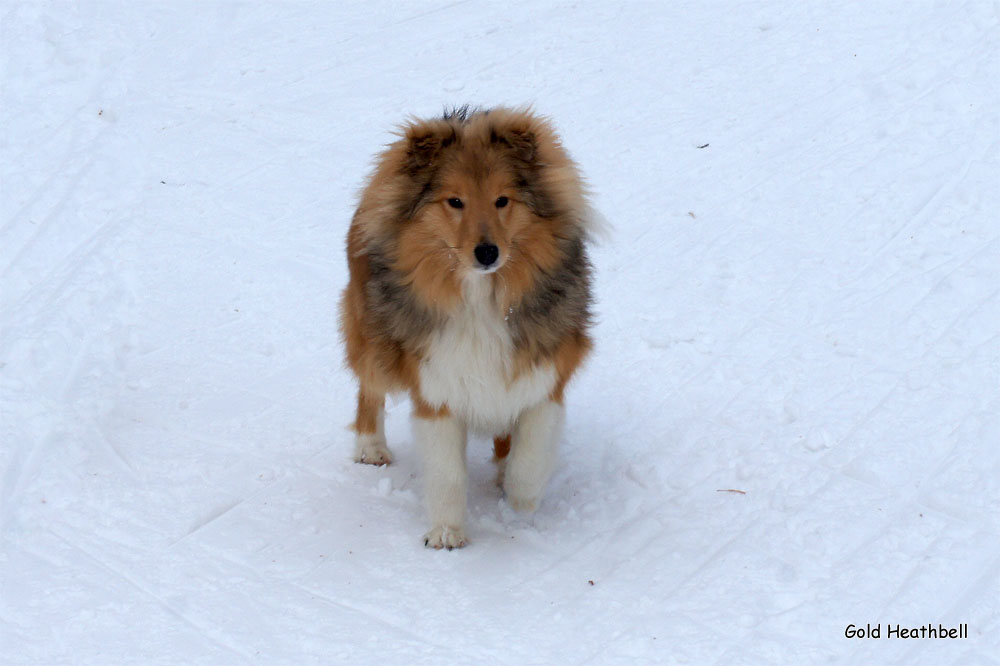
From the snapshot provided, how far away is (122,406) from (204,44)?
6687mm

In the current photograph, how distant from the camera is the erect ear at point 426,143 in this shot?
15.9ft

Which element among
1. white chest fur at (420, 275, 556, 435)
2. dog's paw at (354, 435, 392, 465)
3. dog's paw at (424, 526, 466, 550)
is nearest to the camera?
white chest fur at (420, 275, 556, 435)

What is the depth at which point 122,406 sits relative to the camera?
6.56 meters

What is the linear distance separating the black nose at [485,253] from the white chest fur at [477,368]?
247 mm

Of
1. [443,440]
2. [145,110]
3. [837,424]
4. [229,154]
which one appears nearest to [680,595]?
[443,440]

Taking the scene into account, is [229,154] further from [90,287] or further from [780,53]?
[780,53]

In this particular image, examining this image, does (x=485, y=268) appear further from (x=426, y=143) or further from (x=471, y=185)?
(x=426, y=143)

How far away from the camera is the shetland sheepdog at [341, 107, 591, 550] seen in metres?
4.80

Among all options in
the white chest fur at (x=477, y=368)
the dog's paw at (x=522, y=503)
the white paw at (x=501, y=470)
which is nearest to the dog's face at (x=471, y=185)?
the white chest fur at (x=477, y=368)

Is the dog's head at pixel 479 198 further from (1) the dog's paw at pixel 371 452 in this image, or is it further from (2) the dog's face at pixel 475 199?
(1) the dog's paw at pixel 371 452

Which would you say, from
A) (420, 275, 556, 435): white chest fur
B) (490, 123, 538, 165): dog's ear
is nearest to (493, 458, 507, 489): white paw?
(420, 275, 556, 435): white chest fur

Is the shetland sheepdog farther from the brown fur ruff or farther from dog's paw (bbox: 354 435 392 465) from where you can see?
dog's paw (bbox: 354 435 392 465)

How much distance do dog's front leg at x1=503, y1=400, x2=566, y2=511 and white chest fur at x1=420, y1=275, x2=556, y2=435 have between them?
0.16m

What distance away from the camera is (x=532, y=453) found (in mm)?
5352
